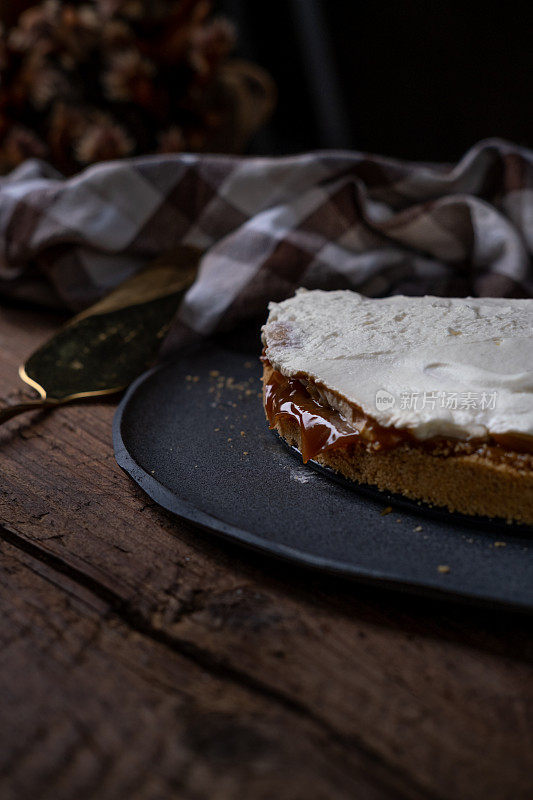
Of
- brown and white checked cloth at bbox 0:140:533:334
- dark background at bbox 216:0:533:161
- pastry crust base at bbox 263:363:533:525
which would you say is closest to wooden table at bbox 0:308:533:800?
pastry crust base at bbox 263:363:533:525

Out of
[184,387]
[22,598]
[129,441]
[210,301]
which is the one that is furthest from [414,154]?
[22,598]

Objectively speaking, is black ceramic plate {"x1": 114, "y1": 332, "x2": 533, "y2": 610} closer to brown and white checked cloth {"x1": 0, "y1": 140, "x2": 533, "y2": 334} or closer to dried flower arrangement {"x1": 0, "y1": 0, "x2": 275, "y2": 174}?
brown and white checked cloth {"x1": 0, "y1": 140, "x2": 533, "y2": 334}

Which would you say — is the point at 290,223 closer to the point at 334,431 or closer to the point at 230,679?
the point at 334,431

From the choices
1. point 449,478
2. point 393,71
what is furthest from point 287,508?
point 393,71

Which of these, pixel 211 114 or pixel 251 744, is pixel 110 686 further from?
pixel 211 114

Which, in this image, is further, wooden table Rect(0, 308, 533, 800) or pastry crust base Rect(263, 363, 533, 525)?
pastry crust base Rect(263, 363, 533, 525)

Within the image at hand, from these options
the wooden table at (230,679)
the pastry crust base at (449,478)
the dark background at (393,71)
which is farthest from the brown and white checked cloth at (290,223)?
the dark background at (393,71)

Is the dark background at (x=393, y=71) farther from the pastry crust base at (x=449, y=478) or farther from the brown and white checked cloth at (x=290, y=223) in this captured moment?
the pastry crust base at (x=449, y=478)
